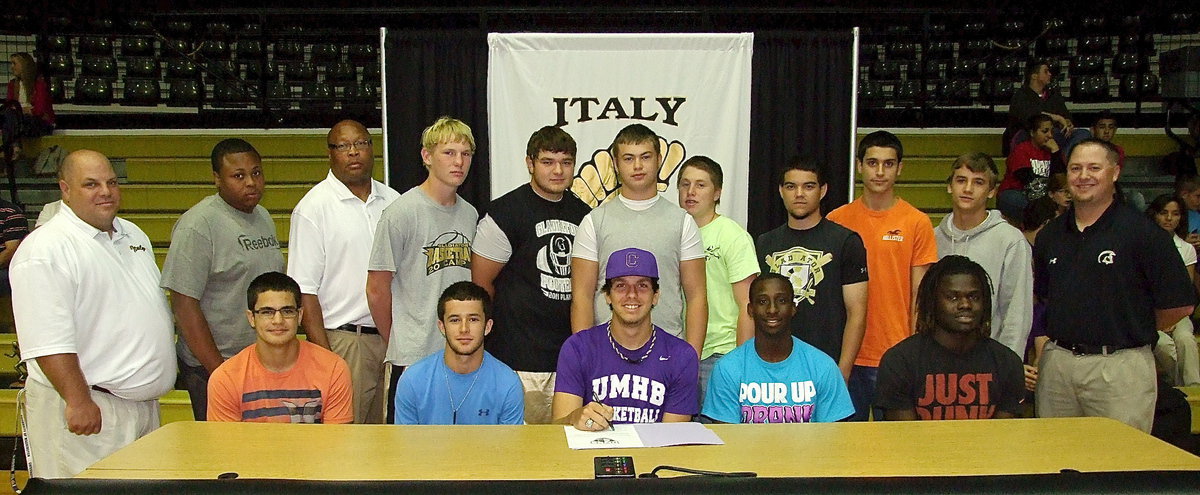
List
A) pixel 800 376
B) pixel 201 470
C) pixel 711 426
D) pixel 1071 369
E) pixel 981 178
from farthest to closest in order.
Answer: pixel 981 178 < pixel 1071 369 < pixel 800 376 < pixel 711 426 < pixel 201 470

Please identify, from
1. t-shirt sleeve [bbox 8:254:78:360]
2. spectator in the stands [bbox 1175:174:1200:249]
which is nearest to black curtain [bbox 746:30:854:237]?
spectator in the stands [bbox 1175:174:1200:249]

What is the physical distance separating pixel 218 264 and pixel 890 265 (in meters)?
2.87

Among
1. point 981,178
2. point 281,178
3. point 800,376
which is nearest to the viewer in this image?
point 800,376

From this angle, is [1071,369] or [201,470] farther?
[1071,369]

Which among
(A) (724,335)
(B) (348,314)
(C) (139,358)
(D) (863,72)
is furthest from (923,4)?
(C) (139,358)

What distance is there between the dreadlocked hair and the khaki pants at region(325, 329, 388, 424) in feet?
7.42

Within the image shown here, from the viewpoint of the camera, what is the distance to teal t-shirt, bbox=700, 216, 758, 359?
394 cm

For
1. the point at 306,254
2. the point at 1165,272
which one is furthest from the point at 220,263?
the point at 1165,272

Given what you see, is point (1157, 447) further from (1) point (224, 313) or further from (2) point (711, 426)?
(1) point (224, 313)

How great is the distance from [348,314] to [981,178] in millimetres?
2876

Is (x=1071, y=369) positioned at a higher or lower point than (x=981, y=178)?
lower

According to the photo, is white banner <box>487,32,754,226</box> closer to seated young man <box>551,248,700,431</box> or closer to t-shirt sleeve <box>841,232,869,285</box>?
t-shirt sleeve <box>841,232,869,285</box>

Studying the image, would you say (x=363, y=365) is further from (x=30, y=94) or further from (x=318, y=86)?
(x=30, y=94)

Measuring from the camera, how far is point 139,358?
141 inches
